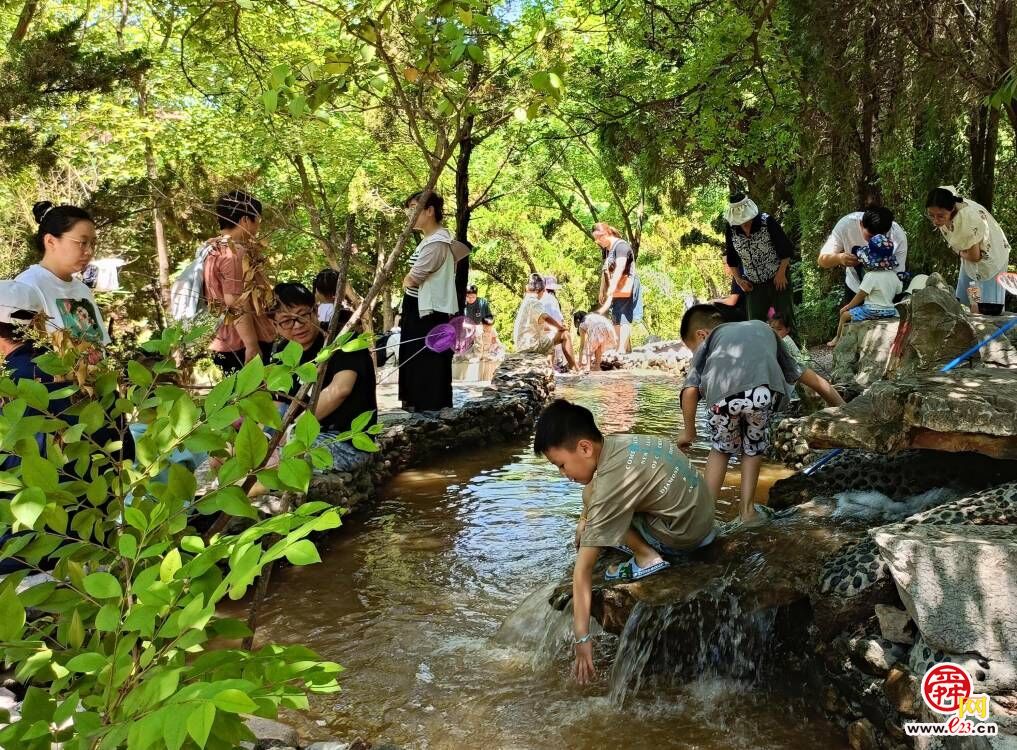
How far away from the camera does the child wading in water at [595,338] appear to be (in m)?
16.5

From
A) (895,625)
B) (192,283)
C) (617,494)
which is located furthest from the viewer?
(192,283)

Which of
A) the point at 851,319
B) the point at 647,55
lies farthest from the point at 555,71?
the point at 647,55

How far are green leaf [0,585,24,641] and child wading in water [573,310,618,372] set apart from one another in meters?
15.3

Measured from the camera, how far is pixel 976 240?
23.6ft

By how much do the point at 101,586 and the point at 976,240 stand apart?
7.69m

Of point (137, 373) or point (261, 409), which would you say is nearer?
point (261, 409)

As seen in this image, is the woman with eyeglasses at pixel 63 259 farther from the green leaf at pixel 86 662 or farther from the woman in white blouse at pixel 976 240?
the woman in white blouse at pixel 976 240

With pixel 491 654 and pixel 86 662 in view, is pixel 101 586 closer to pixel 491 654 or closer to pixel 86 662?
pixel 86 662

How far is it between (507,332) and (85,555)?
25.2 metres

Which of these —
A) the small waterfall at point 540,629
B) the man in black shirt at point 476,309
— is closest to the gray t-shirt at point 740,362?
the small waterfall at point 540,629

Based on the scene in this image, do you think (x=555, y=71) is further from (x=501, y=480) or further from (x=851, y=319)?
(x=851, y=319)

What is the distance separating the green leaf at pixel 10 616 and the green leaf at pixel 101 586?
111mm
